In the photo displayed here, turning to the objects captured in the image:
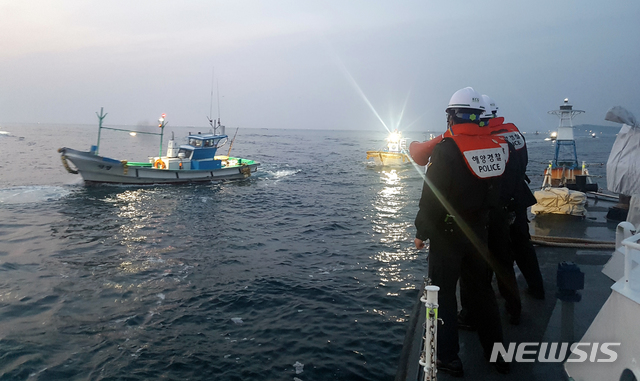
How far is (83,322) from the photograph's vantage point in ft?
23.0

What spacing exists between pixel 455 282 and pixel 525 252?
1911 millimetres

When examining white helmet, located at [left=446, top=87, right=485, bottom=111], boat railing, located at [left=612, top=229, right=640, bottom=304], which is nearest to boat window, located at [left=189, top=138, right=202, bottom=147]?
white helmet, located at [left=446, top=87, right=485, bottom=111]

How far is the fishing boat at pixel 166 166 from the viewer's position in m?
23.2

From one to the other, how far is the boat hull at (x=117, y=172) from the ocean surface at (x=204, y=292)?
5.54 metres

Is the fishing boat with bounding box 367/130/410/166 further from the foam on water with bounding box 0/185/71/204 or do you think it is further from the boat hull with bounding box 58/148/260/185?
the foam on water with bounding box 0/185/71/204

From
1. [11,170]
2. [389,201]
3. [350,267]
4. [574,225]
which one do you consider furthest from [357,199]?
[11,170]

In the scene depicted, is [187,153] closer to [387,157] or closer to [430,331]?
[387,157]

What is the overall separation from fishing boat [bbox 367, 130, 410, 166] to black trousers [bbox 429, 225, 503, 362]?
34.4 meters

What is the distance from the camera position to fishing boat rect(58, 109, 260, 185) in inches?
915

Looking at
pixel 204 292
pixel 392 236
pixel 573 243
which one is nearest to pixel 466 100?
pixel 573 243

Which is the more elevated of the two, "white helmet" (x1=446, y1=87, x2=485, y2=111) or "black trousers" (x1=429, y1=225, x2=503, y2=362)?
"white helmet" (x1=446, y1=87, x2=485, y2=111)

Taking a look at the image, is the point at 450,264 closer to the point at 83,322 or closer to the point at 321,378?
the point at 321,378

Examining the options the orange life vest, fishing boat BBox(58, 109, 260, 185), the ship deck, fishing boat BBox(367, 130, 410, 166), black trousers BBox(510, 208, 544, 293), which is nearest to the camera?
the orange life vest

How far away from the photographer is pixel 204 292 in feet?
27.4
